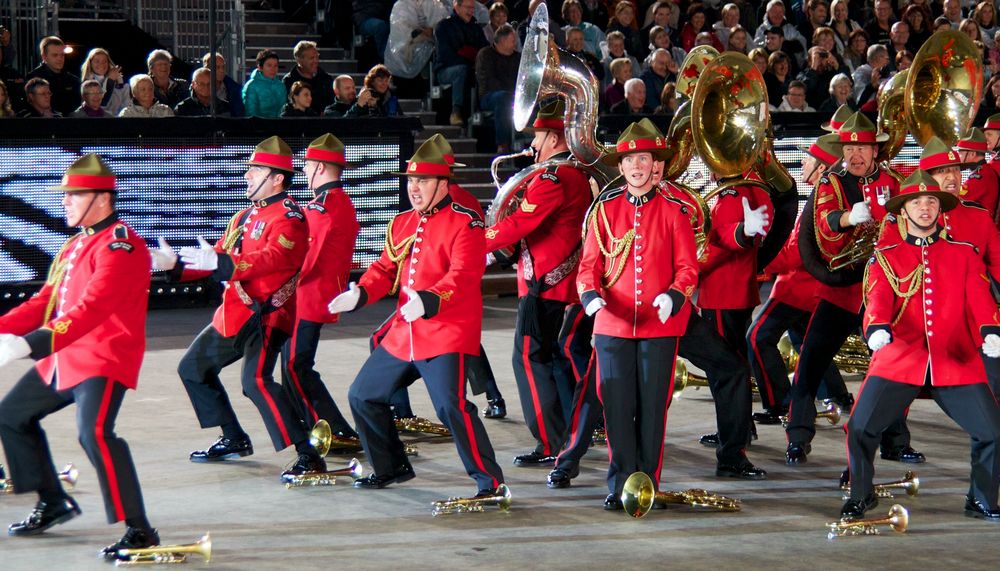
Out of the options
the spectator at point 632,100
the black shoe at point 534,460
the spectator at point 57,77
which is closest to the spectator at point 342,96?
the spectator at point 57,77

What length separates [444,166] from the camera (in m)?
7.47

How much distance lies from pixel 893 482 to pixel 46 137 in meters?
8.14

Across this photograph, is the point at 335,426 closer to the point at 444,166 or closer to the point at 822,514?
the point at 444,166

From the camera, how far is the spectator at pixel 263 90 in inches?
552

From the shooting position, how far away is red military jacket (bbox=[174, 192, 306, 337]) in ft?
26.0

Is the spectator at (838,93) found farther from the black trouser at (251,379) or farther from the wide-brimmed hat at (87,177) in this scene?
the wide-brimmed hat at (87,177)

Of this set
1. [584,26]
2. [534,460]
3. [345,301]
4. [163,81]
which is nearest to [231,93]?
[163,81]

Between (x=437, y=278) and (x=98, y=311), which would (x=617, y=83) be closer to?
(x=437, y=278)

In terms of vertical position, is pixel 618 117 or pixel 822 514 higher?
pixel 618 117

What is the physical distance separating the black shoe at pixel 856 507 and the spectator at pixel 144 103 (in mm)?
8086

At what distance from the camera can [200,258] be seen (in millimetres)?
7352

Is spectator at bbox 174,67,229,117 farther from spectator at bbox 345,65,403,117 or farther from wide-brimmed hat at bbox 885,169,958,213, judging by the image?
wide-brimmed hat at bbox 885,169,958,213

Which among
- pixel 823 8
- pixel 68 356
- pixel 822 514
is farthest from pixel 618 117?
pixel 68 356

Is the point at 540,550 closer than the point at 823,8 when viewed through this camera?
Yes
